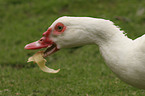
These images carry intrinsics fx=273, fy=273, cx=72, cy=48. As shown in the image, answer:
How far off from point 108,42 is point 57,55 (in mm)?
4830

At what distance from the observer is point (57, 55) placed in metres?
7.86

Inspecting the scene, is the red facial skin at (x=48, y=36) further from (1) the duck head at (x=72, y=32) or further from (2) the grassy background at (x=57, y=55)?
(2) the grassy background at (x=57, y=55)

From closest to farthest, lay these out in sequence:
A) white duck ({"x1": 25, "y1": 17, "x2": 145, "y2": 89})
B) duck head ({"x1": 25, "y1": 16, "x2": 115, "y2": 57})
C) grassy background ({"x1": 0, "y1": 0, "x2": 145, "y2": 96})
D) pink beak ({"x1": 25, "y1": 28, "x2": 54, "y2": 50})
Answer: white duck ({"x1": 25, "y1": 17, "x2": 145, "y2": 89}), duck head ({"x1": 25, "y1": 16, "x2": 115, "y2": 57}), pink beak ({"x1": 25, "y1": 28, "x2": 54, "y2": 50}), grassy background ({"x1": 0, "y1": 0, "x2": 145, "y2": 96})

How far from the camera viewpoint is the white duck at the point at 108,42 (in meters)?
2.98

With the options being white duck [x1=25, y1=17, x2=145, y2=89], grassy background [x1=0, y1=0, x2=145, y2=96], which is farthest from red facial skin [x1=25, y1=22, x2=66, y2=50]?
grassy background [x1=0, y1=0, x2=145, y2=96]

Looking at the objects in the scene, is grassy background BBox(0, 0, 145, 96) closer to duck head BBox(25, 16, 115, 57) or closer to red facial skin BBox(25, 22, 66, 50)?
duck head BBox(25, 16, 115, 57)

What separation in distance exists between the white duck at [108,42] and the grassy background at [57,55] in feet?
1.35

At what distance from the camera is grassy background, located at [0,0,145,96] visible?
16.7 ft

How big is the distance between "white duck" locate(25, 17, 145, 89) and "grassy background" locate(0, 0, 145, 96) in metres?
0.41

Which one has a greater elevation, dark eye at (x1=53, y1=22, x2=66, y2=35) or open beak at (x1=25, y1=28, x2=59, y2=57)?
dark eye at (x1=53, y1=22, x2=66, y2=35)

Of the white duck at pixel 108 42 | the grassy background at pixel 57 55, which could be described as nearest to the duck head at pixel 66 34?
the white duck at pixel 108 42

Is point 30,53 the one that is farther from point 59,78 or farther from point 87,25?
point 87,25

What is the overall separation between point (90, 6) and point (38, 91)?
711cm

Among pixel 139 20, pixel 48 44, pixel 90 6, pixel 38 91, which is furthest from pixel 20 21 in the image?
pixel 48 44
